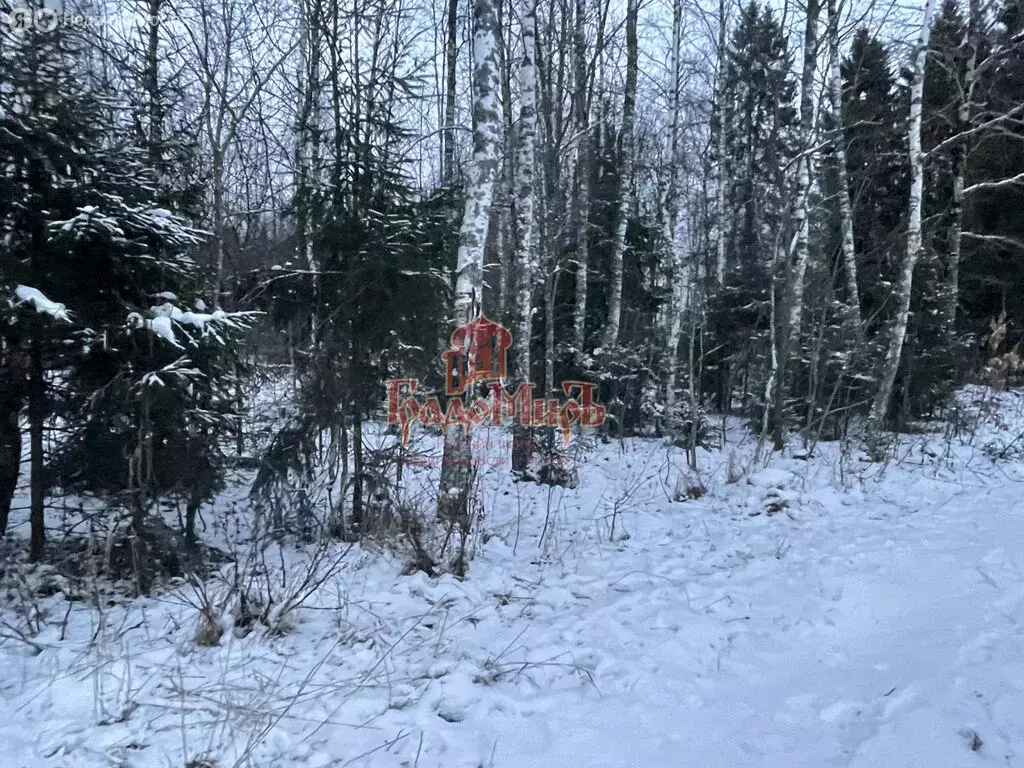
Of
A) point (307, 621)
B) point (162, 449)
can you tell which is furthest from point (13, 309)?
point (307, 621)

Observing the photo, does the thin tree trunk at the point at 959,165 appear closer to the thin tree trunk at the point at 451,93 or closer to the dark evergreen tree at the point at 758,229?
the dark evergreen tree at the point at 758,229

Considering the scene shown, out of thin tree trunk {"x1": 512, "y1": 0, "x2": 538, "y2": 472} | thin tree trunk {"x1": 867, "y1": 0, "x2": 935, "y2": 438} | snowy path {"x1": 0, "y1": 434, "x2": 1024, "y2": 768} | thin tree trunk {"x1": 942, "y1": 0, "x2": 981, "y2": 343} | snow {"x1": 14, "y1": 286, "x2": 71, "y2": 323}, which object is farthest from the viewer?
thin tree trunk {"x1": 942, "y1": 0, "x2": 981, "y2": 343}

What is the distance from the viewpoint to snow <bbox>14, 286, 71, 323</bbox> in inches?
187

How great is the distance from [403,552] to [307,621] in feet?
4.25

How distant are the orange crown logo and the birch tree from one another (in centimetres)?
32

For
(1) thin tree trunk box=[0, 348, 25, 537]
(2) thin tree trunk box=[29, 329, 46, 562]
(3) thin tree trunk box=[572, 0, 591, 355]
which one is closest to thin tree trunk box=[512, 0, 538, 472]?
(3) thin tree trunk box=[572, 0, 591, 355]

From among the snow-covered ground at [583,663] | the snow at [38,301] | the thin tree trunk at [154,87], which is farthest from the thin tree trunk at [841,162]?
the snow at [38,301]

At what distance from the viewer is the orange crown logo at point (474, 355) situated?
7031 mm

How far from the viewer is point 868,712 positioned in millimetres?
3227

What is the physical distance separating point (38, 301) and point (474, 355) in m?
4.40

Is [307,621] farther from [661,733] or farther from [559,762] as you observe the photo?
[661,733]

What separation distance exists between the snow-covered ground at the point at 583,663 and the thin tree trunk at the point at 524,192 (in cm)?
351

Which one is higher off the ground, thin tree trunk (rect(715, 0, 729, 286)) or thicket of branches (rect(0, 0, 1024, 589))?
thin tree trunk (rect(715, 0, 729, 286))

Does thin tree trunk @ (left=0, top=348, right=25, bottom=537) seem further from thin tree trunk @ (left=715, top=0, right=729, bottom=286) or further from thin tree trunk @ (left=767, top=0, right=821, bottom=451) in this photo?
thin tree trunk @ (left=715, top=0, right=729, bottom=286)
